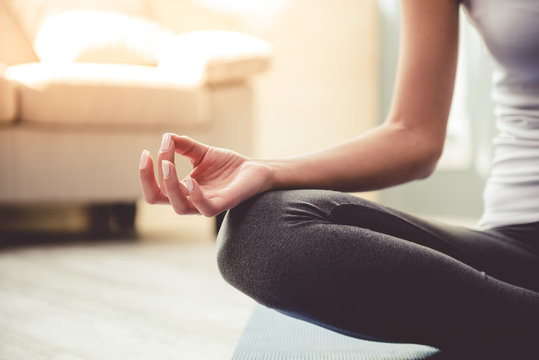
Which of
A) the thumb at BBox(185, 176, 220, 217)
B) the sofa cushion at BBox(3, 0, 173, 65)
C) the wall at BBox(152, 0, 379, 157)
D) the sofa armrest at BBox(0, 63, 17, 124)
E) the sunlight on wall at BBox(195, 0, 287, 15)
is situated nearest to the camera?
the thumb at BBox(185, 176, 220, 217)

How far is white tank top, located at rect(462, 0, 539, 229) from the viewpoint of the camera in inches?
27.7

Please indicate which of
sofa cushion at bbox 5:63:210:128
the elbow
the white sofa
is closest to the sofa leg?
the white sofa

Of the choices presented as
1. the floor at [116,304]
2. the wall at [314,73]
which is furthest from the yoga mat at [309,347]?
the wall at [314,73]

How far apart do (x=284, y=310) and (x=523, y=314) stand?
231mm

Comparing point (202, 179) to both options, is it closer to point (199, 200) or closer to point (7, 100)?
point (199, 200)

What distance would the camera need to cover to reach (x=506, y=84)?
773 millimetres

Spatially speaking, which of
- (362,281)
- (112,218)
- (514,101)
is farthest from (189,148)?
(112,218)

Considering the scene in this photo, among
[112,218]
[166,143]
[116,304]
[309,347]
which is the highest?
[166,143]

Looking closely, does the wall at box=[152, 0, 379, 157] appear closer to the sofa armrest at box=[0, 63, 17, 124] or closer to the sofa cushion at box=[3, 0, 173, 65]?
the sofa cushion at box=[3, 0, 173, 65]

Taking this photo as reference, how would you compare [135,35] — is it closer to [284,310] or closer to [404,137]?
[404,137]

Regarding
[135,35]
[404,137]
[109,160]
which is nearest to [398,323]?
[404,137]

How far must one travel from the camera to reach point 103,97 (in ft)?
5.79

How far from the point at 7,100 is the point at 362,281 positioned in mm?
1400

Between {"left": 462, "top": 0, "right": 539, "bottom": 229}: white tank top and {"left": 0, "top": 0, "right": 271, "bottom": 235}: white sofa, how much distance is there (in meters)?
1.18
